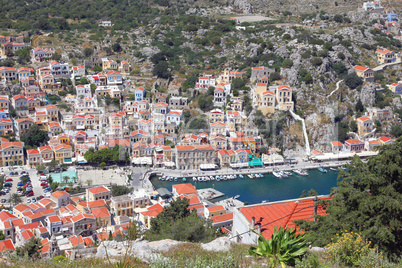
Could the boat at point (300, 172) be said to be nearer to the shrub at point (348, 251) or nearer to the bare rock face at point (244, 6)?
the shrub at point (348, 251)

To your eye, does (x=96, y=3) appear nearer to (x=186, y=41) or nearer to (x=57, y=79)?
(x=186, y=41)

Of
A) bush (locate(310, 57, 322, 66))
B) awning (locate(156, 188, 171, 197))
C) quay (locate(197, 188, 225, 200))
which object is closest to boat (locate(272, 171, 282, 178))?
quay (locate(197, 188, 225, 200))

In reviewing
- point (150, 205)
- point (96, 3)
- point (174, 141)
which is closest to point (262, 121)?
point (174, 141)

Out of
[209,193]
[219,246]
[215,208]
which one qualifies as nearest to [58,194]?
[215,208]

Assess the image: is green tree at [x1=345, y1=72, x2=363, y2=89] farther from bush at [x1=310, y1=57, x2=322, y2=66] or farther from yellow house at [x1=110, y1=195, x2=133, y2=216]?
yellow house at [x1=110, y1=195, x2=133, y2=216]

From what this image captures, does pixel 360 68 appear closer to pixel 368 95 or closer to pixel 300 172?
pixel 368 95

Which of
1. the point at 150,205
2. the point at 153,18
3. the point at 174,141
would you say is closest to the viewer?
the point at 150,205
